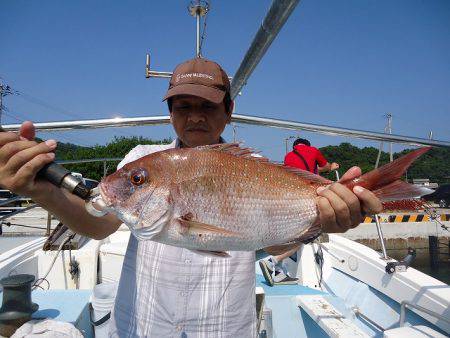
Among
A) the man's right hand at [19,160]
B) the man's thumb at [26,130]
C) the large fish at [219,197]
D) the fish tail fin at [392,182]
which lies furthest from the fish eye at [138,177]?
the fish tail fin at [392,182]

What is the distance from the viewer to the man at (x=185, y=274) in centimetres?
206

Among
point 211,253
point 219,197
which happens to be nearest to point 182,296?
point 211,253

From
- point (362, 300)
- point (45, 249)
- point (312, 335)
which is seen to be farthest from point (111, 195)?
point (362, 300)

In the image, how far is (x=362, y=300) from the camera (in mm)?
4344

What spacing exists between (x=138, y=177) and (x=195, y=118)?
2.24ft

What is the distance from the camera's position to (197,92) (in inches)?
82.0

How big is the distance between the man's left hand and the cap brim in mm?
888

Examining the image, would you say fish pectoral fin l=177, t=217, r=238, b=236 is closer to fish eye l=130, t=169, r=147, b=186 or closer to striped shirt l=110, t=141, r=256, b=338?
fish eye l=130, t=169, r=147, b=186

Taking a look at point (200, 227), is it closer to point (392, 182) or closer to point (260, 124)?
point (392, 182)

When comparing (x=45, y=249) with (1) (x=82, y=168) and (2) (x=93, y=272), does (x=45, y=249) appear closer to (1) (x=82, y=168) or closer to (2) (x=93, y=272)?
(2) (x=93, y=272)

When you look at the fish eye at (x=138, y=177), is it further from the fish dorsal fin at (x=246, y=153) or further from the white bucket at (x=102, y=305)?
the white bucket at (x=102, y=305)

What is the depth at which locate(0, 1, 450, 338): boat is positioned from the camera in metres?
2.81

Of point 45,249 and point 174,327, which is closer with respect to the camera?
point 174,327

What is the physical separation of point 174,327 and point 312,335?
240cm
